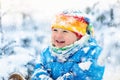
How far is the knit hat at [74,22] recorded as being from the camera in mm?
2068

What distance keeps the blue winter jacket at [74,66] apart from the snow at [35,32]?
4cm

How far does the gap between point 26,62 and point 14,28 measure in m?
0.20

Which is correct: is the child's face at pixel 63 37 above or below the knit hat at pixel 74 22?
below

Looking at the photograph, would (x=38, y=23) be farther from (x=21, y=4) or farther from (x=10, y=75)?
(x=10, y=75)

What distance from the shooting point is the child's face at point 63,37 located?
2.08 meters

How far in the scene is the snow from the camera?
6.93ft

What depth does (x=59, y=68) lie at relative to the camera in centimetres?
208

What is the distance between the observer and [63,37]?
2.08 metres

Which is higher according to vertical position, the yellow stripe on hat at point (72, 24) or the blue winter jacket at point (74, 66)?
the yellow stripe on hat at point (72, 24)

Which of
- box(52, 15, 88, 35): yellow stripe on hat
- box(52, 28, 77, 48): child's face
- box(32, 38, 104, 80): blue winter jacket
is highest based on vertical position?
box(52, 15, 88, 35): yellow stripe on hat

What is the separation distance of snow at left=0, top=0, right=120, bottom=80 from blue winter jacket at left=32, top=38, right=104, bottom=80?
44mm

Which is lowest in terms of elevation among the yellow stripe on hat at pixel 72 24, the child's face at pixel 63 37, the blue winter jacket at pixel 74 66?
the blue winter jacket at pixel 74 66

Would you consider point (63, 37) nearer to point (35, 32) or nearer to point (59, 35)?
point (59, 35)

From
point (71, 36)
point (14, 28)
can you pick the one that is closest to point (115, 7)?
point (71, 36)
